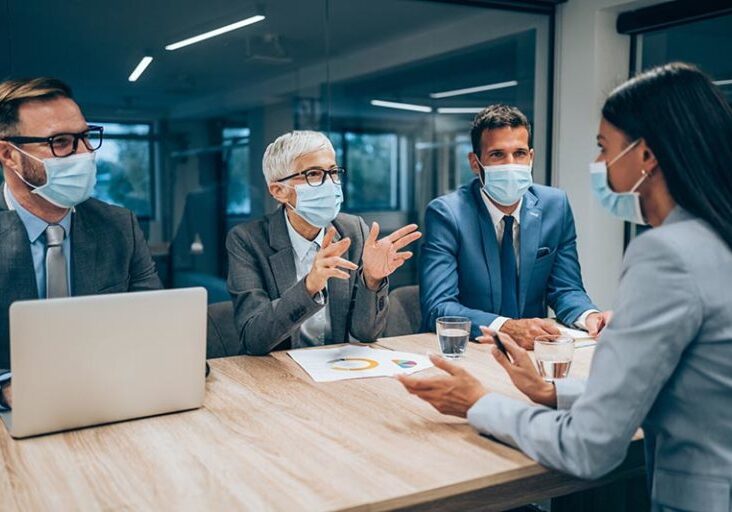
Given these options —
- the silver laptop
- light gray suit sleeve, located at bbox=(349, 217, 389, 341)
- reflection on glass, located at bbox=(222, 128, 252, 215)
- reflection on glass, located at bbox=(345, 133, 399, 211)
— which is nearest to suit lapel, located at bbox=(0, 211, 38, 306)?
the silver laptop

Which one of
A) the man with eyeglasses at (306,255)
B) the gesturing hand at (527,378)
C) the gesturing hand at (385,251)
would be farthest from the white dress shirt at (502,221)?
the gesturing hand at (527,378)

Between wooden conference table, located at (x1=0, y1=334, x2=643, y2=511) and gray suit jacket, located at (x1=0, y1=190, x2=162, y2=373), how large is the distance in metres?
0.55

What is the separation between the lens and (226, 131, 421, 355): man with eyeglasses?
2084mm

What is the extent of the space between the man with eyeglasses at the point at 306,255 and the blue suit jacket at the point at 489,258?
13.2 inches

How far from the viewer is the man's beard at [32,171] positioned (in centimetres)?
191

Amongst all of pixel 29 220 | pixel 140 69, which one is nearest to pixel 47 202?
pixel 29 220

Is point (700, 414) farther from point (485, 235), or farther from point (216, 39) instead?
point (216, 39)

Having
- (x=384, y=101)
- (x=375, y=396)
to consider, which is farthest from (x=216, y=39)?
(x=375, y=396)

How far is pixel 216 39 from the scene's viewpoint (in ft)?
11.0

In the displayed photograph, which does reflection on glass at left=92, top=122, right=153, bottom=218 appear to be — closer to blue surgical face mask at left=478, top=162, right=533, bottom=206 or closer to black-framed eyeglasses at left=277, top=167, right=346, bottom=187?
black-framed eyeglasses at left=277, top=167, right=346, bottom=187

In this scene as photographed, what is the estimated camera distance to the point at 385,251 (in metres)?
2.08

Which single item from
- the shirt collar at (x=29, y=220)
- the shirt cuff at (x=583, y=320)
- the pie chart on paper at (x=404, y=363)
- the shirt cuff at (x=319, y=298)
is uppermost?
the shirt collar at (x=29, y=220)

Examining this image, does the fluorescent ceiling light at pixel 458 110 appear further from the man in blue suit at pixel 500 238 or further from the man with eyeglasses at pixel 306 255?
the man with eyeglasses at pixel 306 255

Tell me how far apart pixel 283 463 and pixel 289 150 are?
129cm
